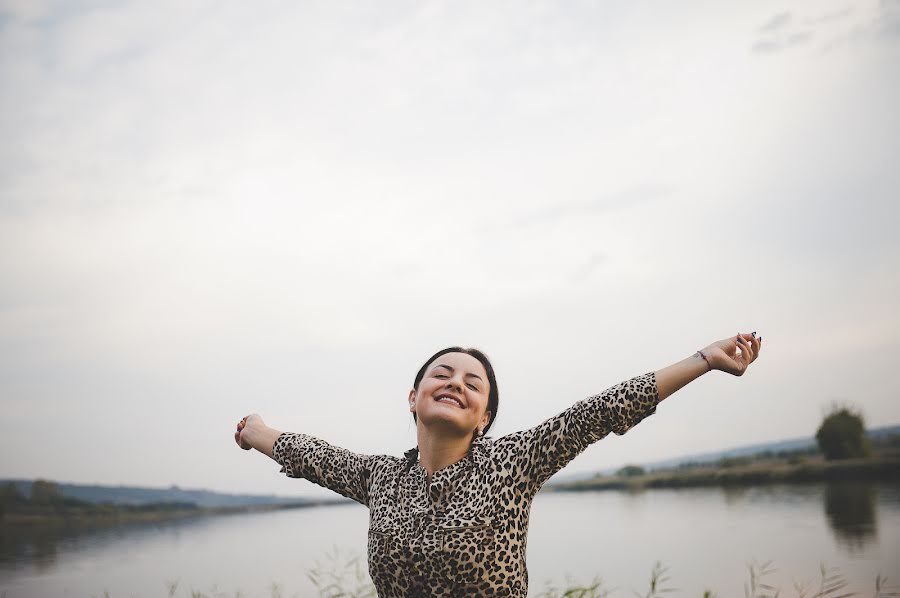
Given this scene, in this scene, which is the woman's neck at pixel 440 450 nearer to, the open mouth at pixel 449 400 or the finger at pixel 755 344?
the open mouth at pixel 449 400

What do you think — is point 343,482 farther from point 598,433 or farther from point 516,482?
point 598,433

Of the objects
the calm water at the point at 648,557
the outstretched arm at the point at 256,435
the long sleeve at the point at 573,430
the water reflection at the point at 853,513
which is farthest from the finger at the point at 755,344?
the water reflection at the point at 853,513

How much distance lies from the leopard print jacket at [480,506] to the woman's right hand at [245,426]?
856 mm

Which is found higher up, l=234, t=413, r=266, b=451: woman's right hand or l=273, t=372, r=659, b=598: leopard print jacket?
l=234, t=413, r=266, b=451: woman's right hand

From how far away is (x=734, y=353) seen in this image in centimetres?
242

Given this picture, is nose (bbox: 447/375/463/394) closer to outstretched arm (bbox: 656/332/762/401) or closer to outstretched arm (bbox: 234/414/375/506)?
outstretched arm (bbox: 234/414/375/506)

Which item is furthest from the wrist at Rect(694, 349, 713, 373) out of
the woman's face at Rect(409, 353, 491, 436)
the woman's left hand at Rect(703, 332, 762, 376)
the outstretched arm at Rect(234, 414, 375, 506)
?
the outstretched arm at Rect(234, 414, 375, 506)

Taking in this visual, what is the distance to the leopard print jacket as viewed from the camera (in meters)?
2.46

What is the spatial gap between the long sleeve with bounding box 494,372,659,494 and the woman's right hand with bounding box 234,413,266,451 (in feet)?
4.34

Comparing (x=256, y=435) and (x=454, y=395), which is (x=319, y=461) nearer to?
(x=256, y=435)

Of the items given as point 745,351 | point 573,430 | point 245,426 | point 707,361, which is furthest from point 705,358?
point 245,426

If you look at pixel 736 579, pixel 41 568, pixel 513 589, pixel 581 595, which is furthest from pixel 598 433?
pixel 41 568

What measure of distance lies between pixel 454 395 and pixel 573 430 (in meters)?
0.53

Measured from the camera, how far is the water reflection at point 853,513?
22375mm
